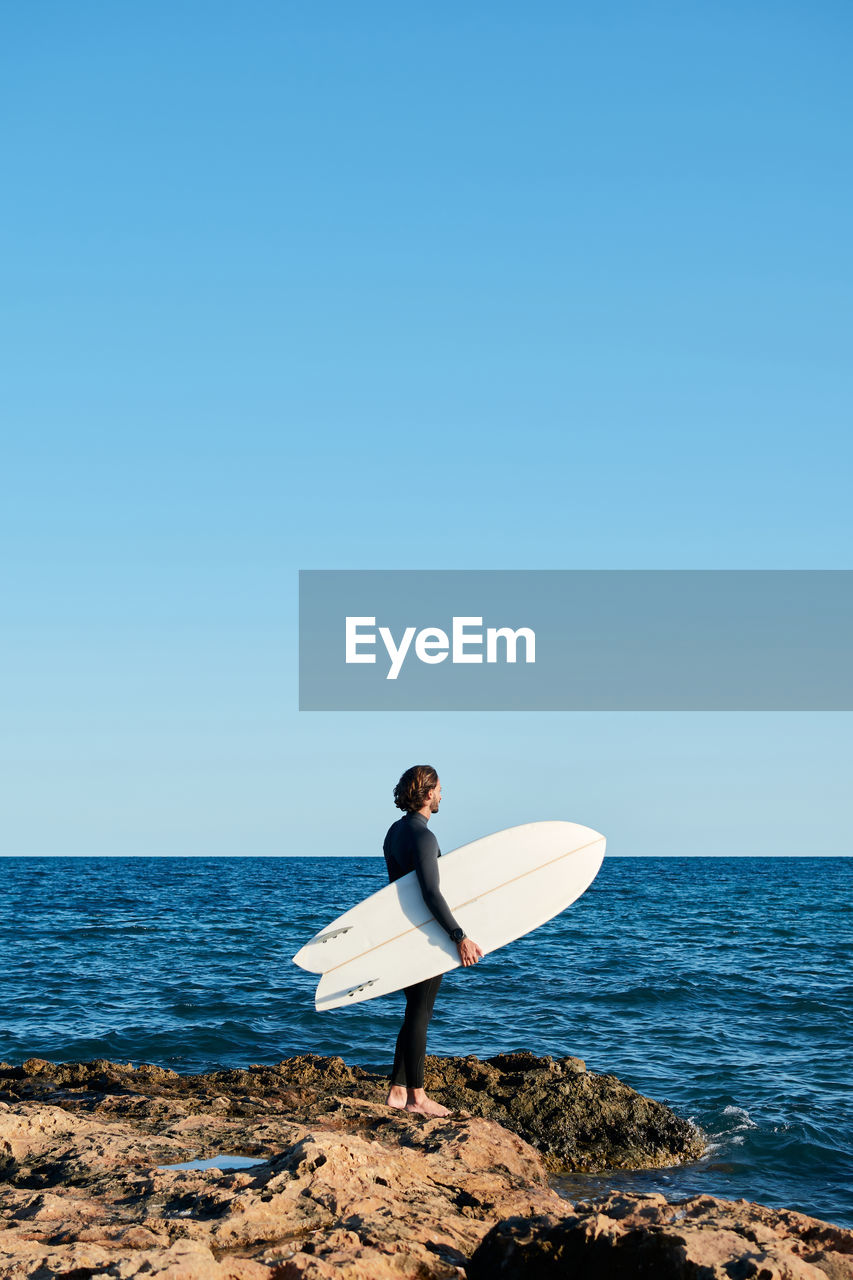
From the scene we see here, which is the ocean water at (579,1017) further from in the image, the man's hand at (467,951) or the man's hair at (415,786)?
the man's hair at (415,786)

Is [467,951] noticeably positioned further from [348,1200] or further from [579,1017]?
[579,1017]

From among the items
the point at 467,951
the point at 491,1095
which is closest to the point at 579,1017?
the point at 491,1095

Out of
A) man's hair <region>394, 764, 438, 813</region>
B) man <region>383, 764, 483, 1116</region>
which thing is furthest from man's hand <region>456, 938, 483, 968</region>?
man's hair <region>394, 764, 438, 813</region>

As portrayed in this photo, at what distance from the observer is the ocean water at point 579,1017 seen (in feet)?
22.0

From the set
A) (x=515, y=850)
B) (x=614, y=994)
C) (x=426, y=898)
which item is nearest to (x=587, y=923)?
(x=614, y=994)

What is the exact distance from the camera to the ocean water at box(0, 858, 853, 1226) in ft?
22.0

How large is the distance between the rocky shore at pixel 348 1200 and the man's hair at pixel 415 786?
1586 mm

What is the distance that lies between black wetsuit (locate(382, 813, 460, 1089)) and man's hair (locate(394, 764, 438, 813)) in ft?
0.24

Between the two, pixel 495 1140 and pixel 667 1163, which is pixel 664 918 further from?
pixel 495 1140

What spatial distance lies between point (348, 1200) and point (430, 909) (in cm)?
218

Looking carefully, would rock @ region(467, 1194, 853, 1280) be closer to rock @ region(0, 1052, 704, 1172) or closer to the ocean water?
the ocean water

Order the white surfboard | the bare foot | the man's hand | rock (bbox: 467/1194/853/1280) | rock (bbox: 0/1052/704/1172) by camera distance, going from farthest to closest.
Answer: the white surfboard, rock (bbox: 0/1052/704/1172), the man's hand, the bare foot, rock (bbox: 467/1194/853/1280)

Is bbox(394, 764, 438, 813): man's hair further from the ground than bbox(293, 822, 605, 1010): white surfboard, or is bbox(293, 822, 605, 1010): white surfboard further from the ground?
bbox(394, 764, 438, 813): man's hair

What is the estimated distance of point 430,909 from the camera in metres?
5.54
